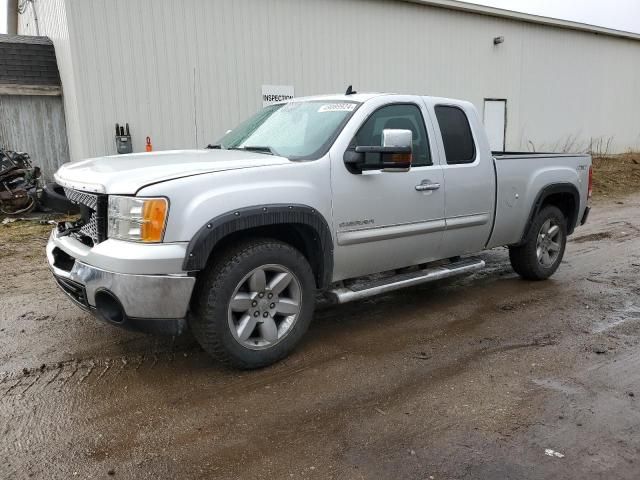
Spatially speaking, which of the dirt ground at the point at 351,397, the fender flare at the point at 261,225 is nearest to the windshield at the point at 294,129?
the fender flare at the point at 261,225

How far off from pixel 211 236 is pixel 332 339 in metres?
1.54

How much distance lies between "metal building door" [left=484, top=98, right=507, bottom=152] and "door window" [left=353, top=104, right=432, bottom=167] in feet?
42.1

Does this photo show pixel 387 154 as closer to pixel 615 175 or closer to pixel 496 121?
pixel 496 121

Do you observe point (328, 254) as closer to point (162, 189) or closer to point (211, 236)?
point (211, 236)

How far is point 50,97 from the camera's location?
446 inches

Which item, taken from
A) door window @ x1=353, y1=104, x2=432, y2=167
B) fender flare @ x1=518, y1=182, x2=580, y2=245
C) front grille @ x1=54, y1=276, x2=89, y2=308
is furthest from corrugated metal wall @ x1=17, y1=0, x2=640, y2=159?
fender flare @ x1=518, y1=182, x2=580, y2=245

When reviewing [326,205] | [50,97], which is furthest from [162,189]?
[50,97]

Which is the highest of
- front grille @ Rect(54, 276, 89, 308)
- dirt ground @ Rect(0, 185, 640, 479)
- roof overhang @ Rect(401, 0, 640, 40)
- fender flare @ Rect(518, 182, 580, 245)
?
roof overhang @ Rect(401, 0, 640, 40)

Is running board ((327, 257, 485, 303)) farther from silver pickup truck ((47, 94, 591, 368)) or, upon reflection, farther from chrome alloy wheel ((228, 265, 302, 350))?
chrome alloy wheel ((228, 265, 302, 350))

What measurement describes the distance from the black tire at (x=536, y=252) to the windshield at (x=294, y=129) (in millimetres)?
2662

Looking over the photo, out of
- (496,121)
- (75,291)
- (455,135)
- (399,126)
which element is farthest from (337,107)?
(496,121)

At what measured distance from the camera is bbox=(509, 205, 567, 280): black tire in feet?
19.0

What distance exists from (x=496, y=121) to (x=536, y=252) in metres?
12.3

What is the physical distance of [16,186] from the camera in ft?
31.6
